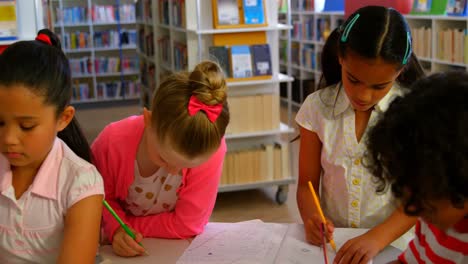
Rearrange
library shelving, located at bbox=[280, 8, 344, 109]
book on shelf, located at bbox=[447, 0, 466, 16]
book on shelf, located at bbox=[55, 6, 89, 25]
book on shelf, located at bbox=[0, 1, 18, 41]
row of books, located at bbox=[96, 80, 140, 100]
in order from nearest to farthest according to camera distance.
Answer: book on shelf, located at bbox=[0, 1, 18, 41]
book on shelf, located at bbox=[447, 0, 466, 16]
library shelving, located at bbox=[280, 8, 344, 109]
book on shelf, located at bbox=[55, 6, 89, 25]
row of books, located at bbox=[96, 80, 140, 100]

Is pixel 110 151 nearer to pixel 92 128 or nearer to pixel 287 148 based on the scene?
pixel 287 148

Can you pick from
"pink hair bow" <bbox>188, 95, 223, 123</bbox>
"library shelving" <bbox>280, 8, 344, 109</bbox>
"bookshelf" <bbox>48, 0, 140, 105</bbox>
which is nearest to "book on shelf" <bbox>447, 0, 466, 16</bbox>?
"library shelving" <bbox>280, 8, 344, 109</bbox>

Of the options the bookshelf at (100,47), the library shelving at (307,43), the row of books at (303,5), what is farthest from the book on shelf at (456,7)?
the bookshelf at (100,47)

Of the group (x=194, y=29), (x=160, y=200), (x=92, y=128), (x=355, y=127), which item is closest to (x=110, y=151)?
(x=160, y=200)

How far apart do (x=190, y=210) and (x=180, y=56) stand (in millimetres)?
2993

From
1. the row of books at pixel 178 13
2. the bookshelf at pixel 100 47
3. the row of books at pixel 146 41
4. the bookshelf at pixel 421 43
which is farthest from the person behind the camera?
the bookshelf at pixel 100 47

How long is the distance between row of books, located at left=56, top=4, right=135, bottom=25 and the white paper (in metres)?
7.35

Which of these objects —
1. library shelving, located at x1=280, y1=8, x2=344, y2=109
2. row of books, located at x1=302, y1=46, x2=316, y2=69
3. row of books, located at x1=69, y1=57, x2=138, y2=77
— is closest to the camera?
library shelving, located at x1=280, y1=8, x2=344, y2=109

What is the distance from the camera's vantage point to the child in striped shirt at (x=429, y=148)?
0.81m

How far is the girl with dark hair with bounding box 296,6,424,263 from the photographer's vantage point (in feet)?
4.55

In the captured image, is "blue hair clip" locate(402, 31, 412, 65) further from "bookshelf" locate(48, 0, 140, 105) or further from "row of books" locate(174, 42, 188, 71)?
"bookshelf" locate(48, 0, 140, 105)

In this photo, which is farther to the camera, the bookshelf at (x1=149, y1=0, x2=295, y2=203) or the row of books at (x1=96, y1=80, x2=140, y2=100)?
the row of books at (x1=96, y1=80, x2=140, y2=100)

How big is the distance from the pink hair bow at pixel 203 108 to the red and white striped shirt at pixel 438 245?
0.52 meters

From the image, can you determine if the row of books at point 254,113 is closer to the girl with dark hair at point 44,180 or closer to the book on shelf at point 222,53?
the book on shelf at point 222,53
